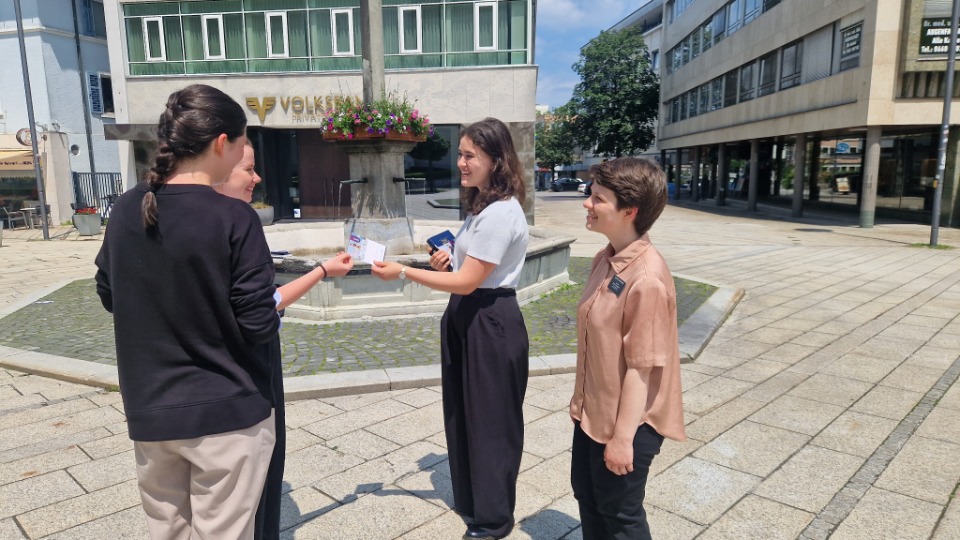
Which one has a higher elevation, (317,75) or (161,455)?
(317,75)

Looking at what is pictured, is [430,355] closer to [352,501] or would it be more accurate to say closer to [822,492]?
[352,501]

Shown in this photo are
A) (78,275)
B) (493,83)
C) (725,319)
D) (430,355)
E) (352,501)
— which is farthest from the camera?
(493,83)

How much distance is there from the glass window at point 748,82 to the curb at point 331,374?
2692cm

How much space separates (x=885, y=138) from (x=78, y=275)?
26.4 meters

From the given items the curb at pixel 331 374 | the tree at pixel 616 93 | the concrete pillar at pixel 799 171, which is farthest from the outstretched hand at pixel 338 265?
the tree at pixel 616 93

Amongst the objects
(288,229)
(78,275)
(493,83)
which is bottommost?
(78,275)

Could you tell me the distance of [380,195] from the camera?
830 cm

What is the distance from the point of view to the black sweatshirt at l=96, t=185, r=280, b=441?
178 cm

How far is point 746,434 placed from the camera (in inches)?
169

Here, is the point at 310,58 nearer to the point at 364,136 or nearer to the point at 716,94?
the point at 364,136

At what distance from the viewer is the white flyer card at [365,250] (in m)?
2.89

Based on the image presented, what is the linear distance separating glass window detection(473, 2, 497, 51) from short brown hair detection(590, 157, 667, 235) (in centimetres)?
1840

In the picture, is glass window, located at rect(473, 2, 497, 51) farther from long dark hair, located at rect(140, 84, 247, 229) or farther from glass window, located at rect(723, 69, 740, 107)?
long dark hair, located at rect(140, 84, 247, 229)

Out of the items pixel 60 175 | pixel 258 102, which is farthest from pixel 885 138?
pixel 60 175
